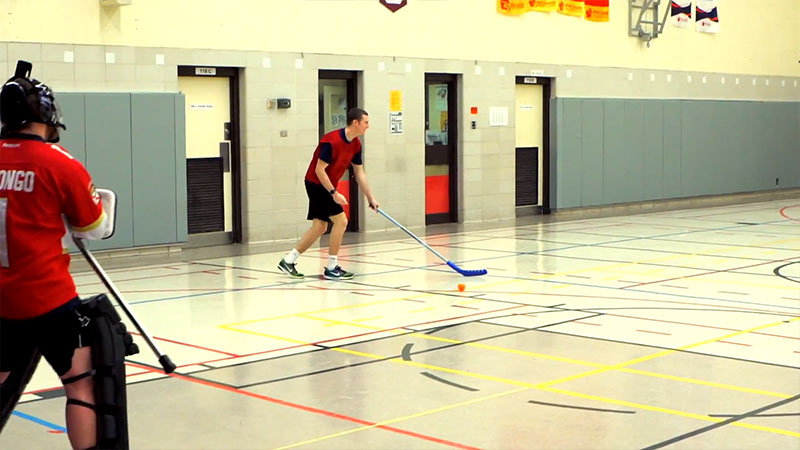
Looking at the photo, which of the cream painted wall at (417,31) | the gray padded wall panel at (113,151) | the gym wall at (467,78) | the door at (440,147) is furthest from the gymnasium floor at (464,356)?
the door at (440,147)

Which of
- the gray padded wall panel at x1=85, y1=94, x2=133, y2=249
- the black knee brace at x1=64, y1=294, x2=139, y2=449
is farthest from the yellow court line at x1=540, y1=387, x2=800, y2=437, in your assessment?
the gray padded wall panel at x1=85, y1=94, x2=133, y2=249

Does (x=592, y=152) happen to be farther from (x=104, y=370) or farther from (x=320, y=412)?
(x=104, y=370)

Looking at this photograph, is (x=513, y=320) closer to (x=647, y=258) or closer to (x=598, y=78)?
(x=647, y=258)

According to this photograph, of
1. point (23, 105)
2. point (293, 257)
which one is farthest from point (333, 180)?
point (23, 105)

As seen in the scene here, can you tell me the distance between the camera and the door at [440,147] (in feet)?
61.0

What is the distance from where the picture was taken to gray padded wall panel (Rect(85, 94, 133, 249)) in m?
13.8

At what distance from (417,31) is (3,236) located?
14.1 meters

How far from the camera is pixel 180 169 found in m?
14.8

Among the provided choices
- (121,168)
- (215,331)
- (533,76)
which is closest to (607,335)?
(215,331)

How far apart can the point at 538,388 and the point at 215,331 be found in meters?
3.22

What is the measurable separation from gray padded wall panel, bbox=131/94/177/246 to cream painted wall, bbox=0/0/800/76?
848 mm

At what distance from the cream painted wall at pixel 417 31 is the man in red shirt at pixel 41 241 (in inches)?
376

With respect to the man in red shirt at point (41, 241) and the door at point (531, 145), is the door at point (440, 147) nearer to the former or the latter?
the door at point (531, 145)

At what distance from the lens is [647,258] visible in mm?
13727
